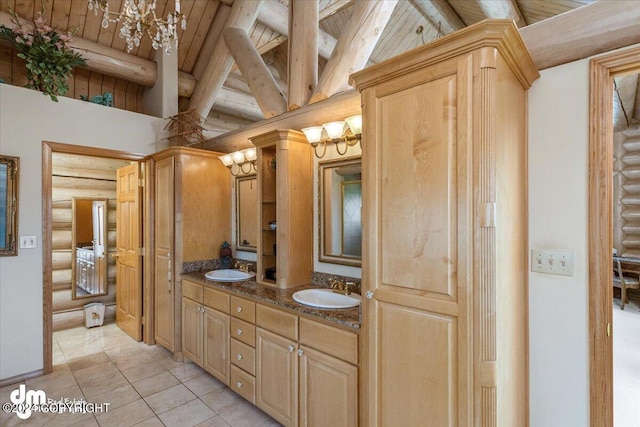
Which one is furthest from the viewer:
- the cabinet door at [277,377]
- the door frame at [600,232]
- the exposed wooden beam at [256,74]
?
the exposed wooden beam at [256,74]

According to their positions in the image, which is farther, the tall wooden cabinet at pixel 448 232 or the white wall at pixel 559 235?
the white wall at pixel 559 235

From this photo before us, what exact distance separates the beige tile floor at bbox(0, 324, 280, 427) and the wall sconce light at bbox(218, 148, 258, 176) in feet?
6.55

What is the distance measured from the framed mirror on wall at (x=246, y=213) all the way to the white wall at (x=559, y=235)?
2.38 metres

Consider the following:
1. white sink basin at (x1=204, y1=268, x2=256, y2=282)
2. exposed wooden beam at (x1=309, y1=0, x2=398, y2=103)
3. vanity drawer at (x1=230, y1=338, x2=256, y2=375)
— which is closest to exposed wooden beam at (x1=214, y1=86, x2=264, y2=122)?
exposed wooden beam at (x1=309, y1=0, x2=398, y2=103)

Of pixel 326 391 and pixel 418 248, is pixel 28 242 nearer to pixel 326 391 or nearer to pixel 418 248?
pixel 326 391

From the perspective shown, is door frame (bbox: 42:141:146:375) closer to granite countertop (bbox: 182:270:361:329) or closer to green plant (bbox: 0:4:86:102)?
green plant (bbox: 0:4:86:102)

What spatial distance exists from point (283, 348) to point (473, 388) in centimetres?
118

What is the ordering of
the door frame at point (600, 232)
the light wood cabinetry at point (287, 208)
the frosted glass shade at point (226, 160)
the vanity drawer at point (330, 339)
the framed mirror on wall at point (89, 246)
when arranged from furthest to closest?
the framed mirror on wall at point (89, 246) < the frosted glass shade at point (226, 160) < the light wood cabinetry at point (287, 208) < the vanity drawer at point (330, 339) < the door frame at point (600, 232)

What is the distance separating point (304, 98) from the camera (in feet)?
8.53

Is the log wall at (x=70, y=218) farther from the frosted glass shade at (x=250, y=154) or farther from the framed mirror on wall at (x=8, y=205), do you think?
the frosted glass shade at (x=250, y=154)

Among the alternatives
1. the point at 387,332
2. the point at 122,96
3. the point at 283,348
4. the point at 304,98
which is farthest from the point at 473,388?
the point at 122,96

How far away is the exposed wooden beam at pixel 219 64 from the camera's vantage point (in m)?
3.40

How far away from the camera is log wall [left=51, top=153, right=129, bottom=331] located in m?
4.19

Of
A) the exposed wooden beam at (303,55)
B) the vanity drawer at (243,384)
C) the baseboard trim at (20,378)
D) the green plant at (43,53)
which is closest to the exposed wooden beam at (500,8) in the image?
the exposed wooden beam at (303,55)
